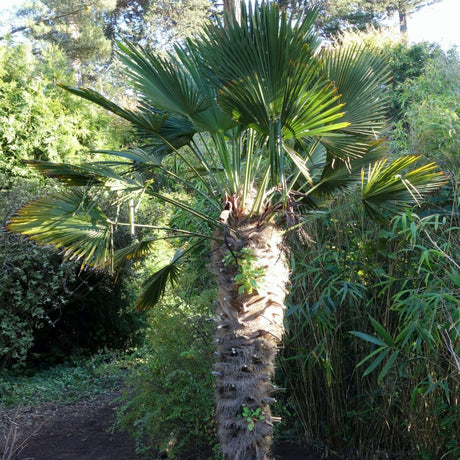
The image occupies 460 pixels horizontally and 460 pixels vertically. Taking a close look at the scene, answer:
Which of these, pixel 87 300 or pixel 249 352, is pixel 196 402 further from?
pixel 87 300

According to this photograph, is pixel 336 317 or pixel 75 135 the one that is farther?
pixel 75 135

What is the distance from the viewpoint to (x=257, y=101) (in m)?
3.53

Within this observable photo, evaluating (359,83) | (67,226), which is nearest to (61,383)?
(67,226)

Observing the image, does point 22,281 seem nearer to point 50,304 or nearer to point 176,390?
point 50,304

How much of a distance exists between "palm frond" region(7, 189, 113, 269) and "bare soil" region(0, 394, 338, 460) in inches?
82.7

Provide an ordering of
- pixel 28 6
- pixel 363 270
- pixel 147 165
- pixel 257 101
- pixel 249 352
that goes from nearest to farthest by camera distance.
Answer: pixel 257 101 → pixel 249 352 → pixel 147 165 → pixel 363 270 → pixel 28 6

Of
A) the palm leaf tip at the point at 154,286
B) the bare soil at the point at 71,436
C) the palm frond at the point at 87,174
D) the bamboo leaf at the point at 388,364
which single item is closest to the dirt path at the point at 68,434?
the bare soil at the point at 71,436

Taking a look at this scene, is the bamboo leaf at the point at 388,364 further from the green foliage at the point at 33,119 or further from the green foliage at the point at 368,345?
the green foliage at the point at 33,119

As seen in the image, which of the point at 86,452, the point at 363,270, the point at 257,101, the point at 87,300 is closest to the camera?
the point at 257,101

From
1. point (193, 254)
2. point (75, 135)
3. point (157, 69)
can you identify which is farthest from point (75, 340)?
point (157, 69)

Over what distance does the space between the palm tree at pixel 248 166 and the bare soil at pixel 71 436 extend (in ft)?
5.23

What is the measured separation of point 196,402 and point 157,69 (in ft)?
9.49

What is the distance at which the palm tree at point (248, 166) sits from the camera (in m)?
3.48

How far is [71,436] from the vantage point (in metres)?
6.11
